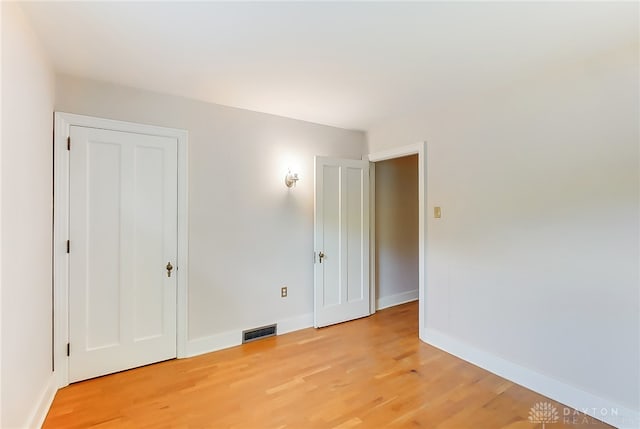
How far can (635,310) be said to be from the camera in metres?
1.97

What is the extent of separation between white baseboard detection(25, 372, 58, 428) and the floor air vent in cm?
152

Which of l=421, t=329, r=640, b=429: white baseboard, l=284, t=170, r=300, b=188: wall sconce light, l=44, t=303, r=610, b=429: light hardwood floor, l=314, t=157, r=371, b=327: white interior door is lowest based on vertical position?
l=44, t=303, r=610, b=429: light hardwood floor

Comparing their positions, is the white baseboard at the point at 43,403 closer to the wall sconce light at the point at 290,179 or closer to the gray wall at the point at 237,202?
the gray wall at the point at 237,202

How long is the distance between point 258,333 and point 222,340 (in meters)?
0.39

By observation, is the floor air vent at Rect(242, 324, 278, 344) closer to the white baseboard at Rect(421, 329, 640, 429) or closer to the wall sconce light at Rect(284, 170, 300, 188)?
the wall sconce light at Rect(284, 170, 300, 188)

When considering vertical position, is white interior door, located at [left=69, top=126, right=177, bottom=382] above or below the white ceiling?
below

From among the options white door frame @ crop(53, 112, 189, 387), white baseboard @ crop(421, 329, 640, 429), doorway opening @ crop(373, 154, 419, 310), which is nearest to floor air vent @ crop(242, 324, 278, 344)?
white door frame @ crop(53, 112, 189, 387)

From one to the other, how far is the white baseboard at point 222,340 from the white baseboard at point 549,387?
159 cm

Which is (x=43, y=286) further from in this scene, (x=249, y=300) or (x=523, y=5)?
(x=523, y=5)

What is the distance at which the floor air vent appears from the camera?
3258 mm

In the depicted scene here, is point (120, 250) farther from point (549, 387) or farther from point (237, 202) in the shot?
point (549, 387)

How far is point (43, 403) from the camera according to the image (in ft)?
6.76

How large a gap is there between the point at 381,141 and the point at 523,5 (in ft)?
7.39

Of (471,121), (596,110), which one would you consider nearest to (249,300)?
(471,121)
